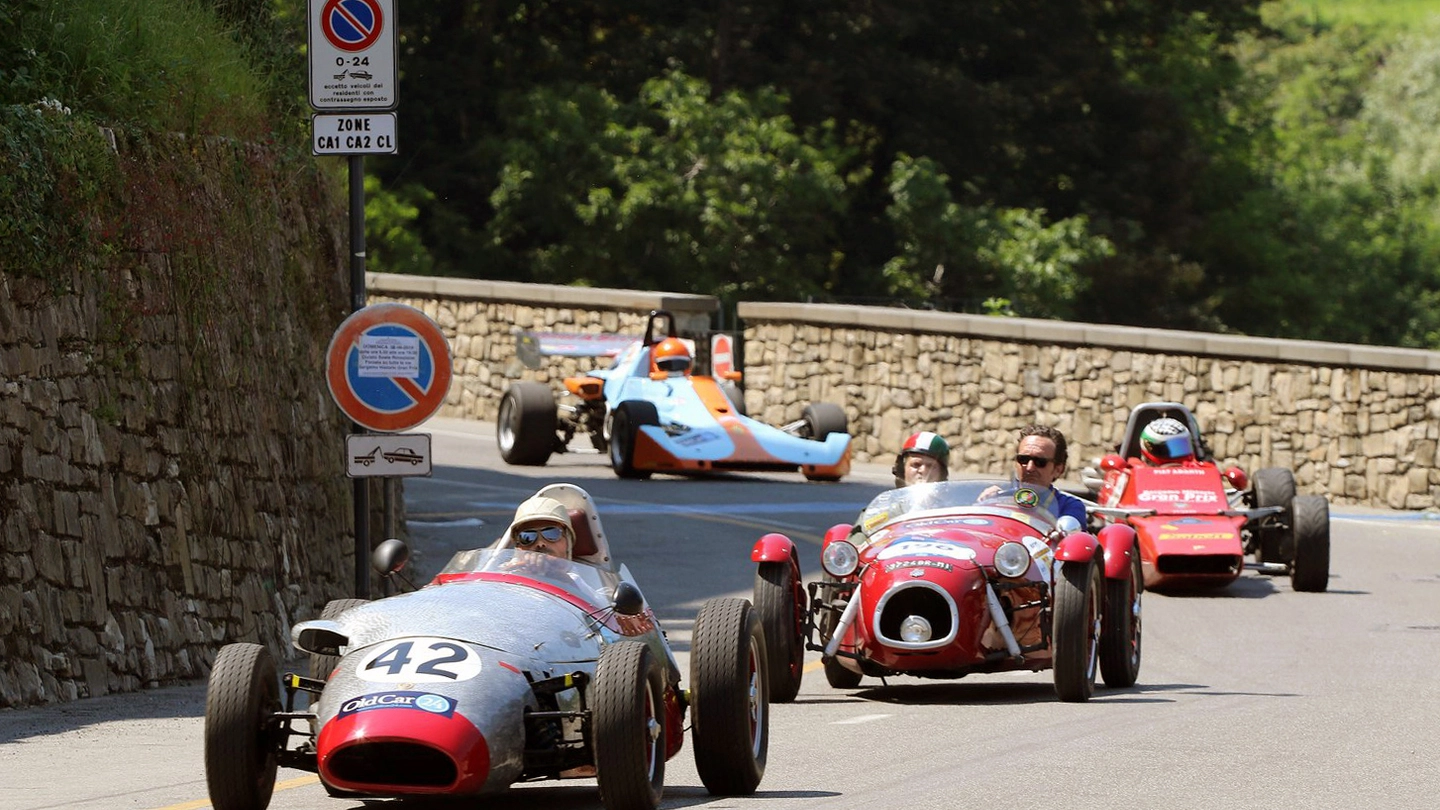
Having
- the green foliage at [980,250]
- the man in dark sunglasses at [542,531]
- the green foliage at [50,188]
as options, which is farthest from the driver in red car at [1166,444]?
the green foliage at [980,250]

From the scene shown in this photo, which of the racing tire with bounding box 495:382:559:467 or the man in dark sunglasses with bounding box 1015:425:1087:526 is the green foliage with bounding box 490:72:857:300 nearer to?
the racing tire with bounding box 495:382:559:467

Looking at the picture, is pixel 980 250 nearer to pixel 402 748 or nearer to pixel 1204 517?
pixel 1204 517

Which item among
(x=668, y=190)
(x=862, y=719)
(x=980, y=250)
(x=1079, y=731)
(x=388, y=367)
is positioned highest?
(x=668, y=190)

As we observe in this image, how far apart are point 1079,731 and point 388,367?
4.04m

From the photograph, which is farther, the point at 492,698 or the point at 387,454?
the point at 387,454

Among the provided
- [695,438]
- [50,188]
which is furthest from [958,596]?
[695,438]

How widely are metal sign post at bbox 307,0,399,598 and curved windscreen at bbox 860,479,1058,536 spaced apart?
104 inches

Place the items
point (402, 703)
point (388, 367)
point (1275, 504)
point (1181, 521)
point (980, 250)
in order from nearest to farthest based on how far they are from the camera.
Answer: point (402, 703) → point (388, 367) → point (1181, 521) → point (1275, 504) → point (980, 250)

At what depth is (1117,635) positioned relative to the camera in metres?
12.5

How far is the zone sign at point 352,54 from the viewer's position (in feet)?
41.5

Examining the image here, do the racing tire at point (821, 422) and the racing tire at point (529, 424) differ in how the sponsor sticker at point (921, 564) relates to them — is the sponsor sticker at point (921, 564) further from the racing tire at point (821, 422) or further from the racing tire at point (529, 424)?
the racing tire at point (529, 424)

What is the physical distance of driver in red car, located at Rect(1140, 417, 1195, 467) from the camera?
19062mm

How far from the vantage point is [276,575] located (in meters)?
14.4

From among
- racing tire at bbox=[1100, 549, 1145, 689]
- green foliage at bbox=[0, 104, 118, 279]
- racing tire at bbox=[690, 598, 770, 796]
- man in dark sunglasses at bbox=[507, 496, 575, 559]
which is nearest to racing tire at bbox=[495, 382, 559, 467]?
green foliage at bbox=[0, 104, 118, 279]
